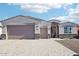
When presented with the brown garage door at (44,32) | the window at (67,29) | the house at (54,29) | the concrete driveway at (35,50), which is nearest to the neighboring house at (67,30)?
the window at (67,29)

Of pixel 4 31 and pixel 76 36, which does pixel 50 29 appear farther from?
pixel 4 31

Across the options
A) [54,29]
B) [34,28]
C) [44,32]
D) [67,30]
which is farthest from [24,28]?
[67,30]

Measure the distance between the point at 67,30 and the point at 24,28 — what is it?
4.88 metres

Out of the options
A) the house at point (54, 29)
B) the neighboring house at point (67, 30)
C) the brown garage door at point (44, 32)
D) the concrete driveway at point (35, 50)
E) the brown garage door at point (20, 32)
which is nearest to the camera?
the concrete driveway at point (35, 50)

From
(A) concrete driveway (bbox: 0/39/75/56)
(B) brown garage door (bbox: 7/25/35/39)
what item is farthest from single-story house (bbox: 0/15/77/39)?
(A) concrete driveway (bbox: 0/39/75/56)

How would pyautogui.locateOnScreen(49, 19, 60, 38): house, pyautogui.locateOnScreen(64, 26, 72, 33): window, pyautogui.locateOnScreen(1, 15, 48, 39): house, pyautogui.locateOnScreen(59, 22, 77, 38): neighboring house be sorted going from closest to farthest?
1. pyautogui.locateOnScreen(1, 15, 48, 39): house
2. pyautogui.locateOnScreen(49, 19, 60, 38): house
3. pyautogui.locateOnScreen(59, 22, 77, 38): neighboring house
4. pyautogui.locateOnScreen(64, 26, 72, 33): window

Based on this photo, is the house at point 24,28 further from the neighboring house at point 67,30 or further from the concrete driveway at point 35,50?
the concrete driveway at point 35,50

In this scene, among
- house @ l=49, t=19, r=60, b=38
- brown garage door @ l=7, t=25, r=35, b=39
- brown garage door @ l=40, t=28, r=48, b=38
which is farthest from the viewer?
brown garage door @ l=40, t=28, r=48, b=38

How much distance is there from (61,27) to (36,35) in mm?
2994

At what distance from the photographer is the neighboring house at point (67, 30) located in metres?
23.2

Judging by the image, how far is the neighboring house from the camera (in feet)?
76.2

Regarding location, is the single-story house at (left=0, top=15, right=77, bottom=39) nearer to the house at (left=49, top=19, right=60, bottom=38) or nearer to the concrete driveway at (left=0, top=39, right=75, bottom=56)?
the house at (left=49, top=19, right=60, bottom=38)

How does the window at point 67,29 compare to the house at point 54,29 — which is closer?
the house at point 54,29

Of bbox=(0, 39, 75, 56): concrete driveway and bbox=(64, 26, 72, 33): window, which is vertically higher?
bbox=(64, 26, 72, 33): window
